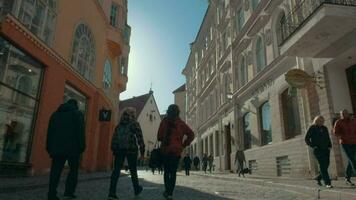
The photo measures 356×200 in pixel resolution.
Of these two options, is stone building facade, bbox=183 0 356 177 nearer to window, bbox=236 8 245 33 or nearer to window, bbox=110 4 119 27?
window, bbox=236 8 245 33

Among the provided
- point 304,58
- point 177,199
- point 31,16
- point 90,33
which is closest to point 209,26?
point 90,33

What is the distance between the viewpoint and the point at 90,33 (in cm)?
→ 1822

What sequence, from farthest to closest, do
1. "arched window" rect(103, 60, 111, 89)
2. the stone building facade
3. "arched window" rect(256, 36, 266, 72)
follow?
"arched window" rect(103, 60, 111, 89) < "arched window" rect(256, 36, 266, 72) < the stone building facade

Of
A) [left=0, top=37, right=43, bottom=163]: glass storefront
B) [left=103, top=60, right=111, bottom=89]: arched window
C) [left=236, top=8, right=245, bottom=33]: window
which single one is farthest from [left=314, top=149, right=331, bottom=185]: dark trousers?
[left=103, top=60, right=111, bottom=89]: arched window

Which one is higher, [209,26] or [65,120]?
[209,26]

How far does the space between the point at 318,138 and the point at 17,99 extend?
9171mm

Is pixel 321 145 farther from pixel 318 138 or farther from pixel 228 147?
pixel 228 147

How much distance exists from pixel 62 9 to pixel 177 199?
1092 cm

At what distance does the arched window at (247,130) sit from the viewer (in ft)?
69.0

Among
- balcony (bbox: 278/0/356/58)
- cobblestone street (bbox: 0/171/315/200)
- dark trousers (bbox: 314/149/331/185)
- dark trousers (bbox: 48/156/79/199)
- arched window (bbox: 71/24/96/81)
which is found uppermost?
arched window (bbox: 71/24/96/81)

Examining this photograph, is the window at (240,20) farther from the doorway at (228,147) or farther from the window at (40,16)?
the window at (40,16)

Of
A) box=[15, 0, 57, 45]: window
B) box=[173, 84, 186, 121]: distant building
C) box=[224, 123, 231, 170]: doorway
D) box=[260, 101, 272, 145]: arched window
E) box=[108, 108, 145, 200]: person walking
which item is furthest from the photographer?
box=[173, 84, 186, 121]: distant building

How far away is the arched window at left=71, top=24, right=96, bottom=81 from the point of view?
Result: 16094 mm

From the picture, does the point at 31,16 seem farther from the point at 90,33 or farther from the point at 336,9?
the point at 336,9
